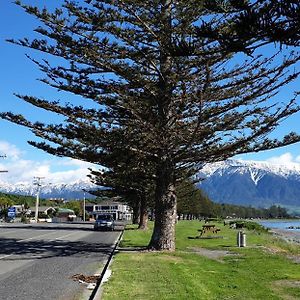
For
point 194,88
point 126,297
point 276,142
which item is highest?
point 194,88

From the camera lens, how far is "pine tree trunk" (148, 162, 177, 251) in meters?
19.9

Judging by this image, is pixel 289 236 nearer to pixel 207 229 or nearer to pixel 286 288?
pixel 207 229

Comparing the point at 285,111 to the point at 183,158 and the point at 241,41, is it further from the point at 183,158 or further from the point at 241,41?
the point at 241,41

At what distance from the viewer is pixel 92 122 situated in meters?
20.0

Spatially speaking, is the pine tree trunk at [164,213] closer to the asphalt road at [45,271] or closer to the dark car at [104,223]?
the asphalt road at [45,271]

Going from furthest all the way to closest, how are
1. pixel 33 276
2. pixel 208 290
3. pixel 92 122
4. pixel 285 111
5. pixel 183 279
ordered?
pixel 92 122
pixel 285 111
pixel 33 276
pixel 183 279
pixel 208 290

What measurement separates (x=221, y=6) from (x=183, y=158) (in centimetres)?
1429

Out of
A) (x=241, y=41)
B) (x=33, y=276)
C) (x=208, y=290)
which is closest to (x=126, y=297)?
(x=208, y=290)

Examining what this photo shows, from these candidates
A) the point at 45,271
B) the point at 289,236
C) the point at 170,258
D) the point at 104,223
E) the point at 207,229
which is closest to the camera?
the point at 45,271

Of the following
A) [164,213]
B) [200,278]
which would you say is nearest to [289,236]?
[164,213]

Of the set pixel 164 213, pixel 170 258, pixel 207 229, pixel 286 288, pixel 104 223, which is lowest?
pixel 286 288

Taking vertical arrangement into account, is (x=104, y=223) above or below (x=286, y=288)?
above

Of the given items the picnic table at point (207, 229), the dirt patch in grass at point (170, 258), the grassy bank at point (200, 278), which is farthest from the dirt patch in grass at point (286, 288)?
the picnic table at point (207, 229)

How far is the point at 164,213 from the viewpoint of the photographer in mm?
20125
